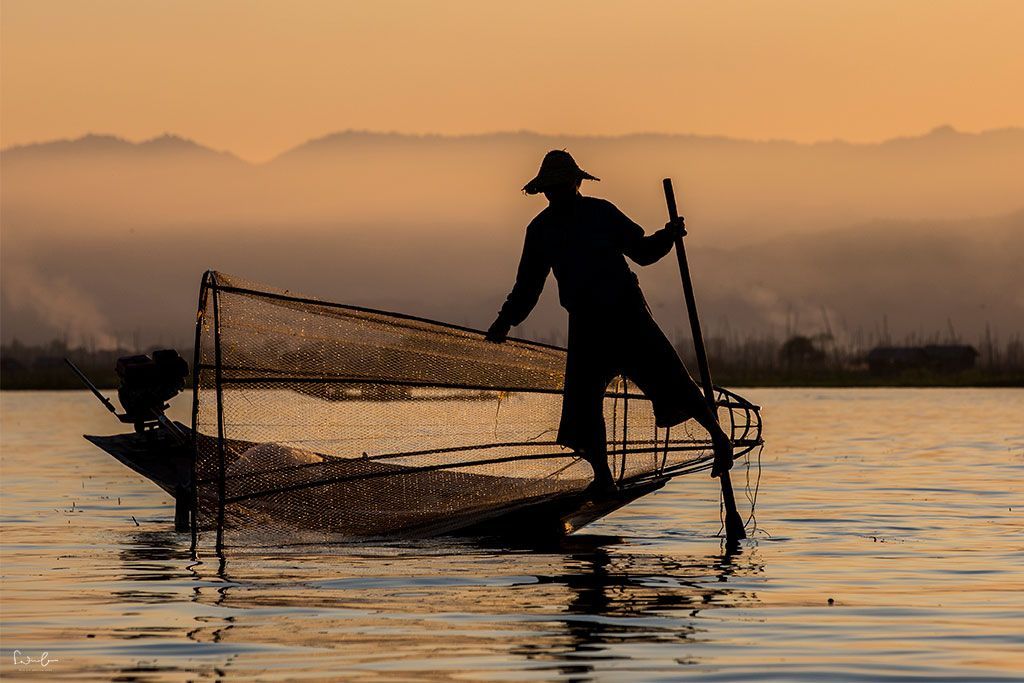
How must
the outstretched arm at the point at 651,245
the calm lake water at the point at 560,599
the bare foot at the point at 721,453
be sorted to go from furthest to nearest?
the bare foot at the point at 721,453 < the outstretched arm at the point at 651,245 < the calm lake water at the point at 560,599

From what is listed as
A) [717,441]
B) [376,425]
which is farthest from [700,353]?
[376,425]

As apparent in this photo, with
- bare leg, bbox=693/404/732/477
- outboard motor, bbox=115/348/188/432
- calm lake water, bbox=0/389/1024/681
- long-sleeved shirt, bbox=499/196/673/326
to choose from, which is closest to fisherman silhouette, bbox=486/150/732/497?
long-sleeved shirt, bbox=499/196/673/326

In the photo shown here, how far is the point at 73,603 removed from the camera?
10.7 metres

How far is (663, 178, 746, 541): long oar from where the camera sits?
1348 centimetres

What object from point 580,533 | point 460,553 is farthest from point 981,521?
point 460,553

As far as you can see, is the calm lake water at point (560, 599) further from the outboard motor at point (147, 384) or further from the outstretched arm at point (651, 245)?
the outstretched arm at point (651, 245)

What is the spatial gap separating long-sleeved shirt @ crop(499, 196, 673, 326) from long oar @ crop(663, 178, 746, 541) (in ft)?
1.09

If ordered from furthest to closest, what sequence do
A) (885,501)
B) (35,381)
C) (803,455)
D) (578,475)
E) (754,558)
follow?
(35,381) → (803,455) → (885,501) → (578,475) → (754,558)

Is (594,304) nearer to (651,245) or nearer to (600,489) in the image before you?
(651,245)

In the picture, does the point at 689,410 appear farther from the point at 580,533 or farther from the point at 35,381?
the point at 35,381

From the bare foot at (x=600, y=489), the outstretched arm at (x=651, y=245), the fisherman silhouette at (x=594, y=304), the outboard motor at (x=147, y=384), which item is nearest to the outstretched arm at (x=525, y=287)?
the fisherman silhouette at (x=594, y=304)

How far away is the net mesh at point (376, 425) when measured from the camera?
523 inches

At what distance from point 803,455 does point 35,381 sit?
6087cm

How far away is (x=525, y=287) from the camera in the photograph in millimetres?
13203
